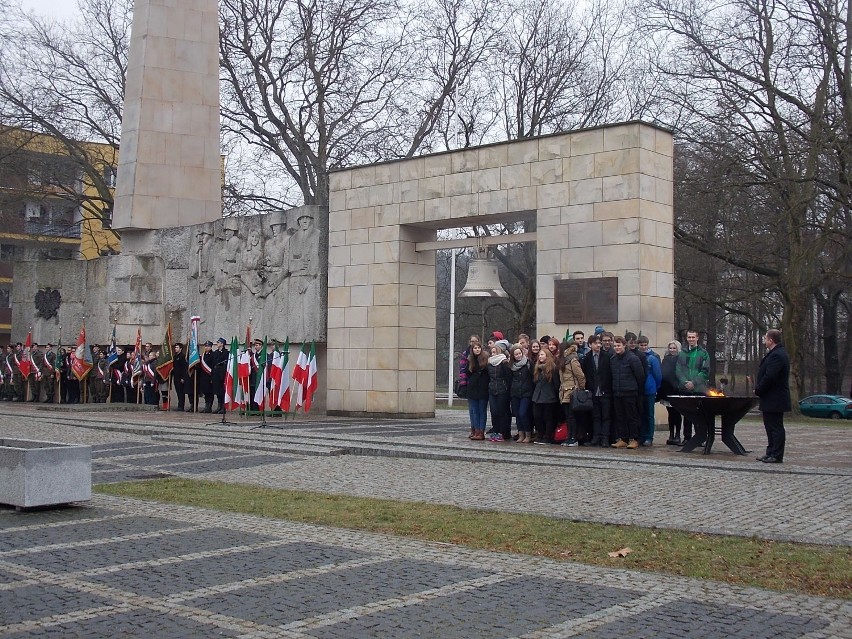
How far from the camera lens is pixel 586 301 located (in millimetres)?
17812

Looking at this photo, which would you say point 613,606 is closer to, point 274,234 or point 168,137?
point 274,234

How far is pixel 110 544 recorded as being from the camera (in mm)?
7746

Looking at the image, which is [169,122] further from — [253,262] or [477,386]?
[477,386]

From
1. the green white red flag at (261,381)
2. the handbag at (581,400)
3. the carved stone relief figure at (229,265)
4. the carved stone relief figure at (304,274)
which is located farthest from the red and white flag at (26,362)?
the handbag at (581,400)

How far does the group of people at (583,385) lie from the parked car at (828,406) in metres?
26.7

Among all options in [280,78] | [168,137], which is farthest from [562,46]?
[168,137]

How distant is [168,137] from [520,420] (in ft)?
48.7

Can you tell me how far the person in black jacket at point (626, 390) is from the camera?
14742 mm

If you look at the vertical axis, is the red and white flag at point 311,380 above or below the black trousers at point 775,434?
above

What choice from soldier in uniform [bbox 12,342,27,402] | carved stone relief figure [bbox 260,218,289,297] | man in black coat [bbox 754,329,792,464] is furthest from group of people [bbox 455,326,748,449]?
soldier in uniform [bbox 12,342,27,402]

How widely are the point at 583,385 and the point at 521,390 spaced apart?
127cm

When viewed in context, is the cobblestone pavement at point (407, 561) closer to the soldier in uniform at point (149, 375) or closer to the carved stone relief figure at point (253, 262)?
the carved stone relief figure at point (253, 262)

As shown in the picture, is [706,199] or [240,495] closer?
[240,495]

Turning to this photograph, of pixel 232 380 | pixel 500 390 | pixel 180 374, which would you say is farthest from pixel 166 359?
pixel 500 390
